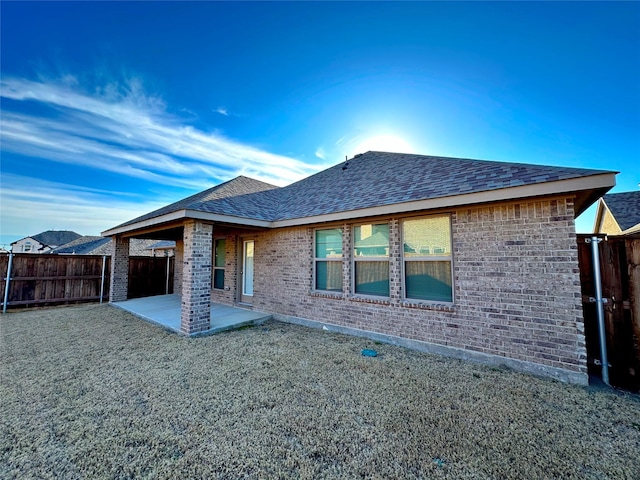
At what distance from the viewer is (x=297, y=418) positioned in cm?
285

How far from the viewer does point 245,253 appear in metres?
9.12

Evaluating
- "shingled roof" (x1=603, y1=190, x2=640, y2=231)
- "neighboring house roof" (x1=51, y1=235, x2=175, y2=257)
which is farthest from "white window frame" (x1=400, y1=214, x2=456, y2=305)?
"neighboring house roof" (x1=51, y1=235, x2=175, y2=257)

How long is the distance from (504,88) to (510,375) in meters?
7.03

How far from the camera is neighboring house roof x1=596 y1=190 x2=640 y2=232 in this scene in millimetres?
12747

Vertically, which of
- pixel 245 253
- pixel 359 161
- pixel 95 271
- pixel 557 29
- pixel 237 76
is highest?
pixel 237 76

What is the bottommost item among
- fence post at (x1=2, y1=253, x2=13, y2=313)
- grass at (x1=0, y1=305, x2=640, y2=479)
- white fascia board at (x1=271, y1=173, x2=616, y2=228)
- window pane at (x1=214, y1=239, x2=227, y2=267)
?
grass at (x1=0, y1=305, x2=640, y2=479)

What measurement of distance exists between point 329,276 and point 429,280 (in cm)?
252

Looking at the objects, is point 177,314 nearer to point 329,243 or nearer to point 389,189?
point 329,243

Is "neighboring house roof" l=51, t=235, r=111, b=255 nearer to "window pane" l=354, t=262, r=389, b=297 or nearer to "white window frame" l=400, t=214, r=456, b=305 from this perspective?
"window pane" l=354, t=262, r=389, b=297

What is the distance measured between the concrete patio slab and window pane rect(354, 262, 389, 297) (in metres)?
3.12

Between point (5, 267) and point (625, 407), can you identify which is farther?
point (5, 267)

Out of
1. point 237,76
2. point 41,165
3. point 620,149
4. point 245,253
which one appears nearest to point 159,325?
point 245,253

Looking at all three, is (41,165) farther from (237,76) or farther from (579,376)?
(579,376)

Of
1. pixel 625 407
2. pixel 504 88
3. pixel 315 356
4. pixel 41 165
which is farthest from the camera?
pixel 41 165
